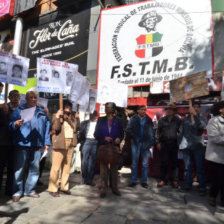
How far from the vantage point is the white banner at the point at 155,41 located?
22.9 feet

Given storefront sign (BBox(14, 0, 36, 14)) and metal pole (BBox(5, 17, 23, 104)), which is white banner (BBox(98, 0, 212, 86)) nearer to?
storefront sign (BBox(14, 0, 36, 14))

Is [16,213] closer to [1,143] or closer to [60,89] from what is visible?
[1,143]

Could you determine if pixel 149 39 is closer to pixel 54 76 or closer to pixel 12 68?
pixel 54 76

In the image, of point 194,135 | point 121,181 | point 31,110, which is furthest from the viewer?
point 121,181

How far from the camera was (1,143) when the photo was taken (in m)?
3.57

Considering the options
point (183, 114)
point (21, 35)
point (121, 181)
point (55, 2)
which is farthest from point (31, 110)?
point (21, 35)

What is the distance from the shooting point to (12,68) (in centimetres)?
Answer: 393

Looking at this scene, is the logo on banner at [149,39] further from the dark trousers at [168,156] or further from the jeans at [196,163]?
the jeans at [196,163]

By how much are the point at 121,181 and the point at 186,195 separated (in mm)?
1640

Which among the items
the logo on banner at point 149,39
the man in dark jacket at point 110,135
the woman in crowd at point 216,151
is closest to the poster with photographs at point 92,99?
the man in dark jacket at point 110,135

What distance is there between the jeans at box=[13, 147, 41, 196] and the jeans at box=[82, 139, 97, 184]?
1384 mm

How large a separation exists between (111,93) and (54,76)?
1.85 m

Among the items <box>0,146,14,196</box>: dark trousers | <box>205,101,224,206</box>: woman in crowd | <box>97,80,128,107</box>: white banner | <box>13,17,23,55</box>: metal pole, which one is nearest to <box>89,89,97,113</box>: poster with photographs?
<box>97,80,128,107</box>: white banner

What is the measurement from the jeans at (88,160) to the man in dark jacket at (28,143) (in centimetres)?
128
